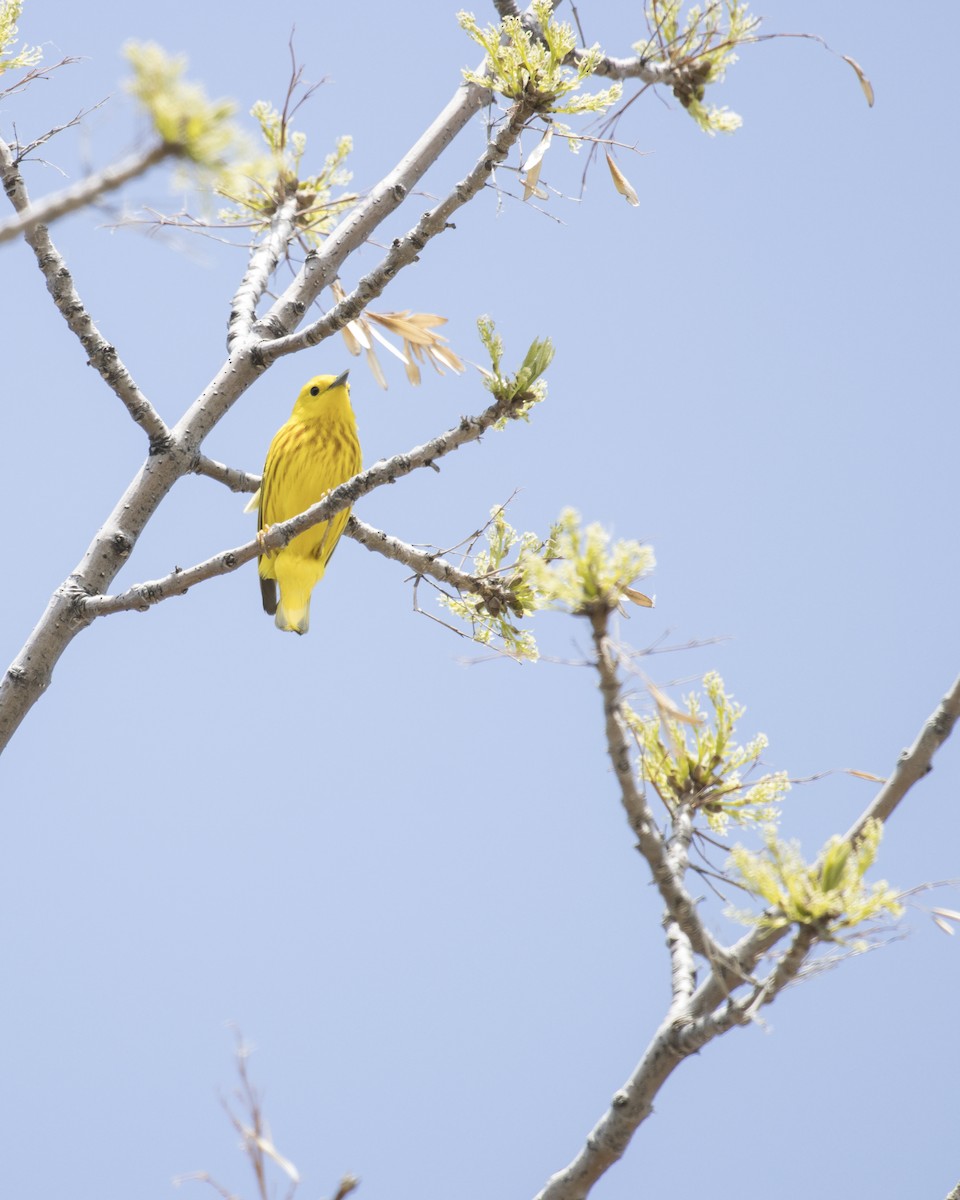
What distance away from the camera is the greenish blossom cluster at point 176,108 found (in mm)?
1084

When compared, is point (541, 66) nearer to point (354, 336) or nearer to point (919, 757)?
point (354, 336)

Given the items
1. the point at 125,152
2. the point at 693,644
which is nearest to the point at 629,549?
the point at 693,644

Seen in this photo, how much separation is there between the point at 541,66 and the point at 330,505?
3.05 feet

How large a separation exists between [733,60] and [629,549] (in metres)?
1.50

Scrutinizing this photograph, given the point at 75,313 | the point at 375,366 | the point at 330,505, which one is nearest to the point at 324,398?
the point at 375,366

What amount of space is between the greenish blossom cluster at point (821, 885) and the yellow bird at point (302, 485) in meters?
1.93

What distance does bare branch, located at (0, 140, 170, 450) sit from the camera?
99.0 inches

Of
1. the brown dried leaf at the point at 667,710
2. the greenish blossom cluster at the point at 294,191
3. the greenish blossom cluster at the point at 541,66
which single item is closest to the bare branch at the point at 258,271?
the greenish blossom cluster at the point at 294,191

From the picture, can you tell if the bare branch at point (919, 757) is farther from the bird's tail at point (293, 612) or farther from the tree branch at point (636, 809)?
the bird's tail at point (293, 612)

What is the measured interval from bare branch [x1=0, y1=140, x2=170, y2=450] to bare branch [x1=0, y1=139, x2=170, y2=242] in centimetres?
154

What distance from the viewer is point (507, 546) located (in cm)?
272

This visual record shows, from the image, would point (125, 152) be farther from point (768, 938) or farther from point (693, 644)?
point (768, 938)

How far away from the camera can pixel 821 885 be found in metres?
1.32

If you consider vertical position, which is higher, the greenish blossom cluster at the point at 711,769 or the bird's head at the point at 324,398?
the bird's head at the point at 324,398
